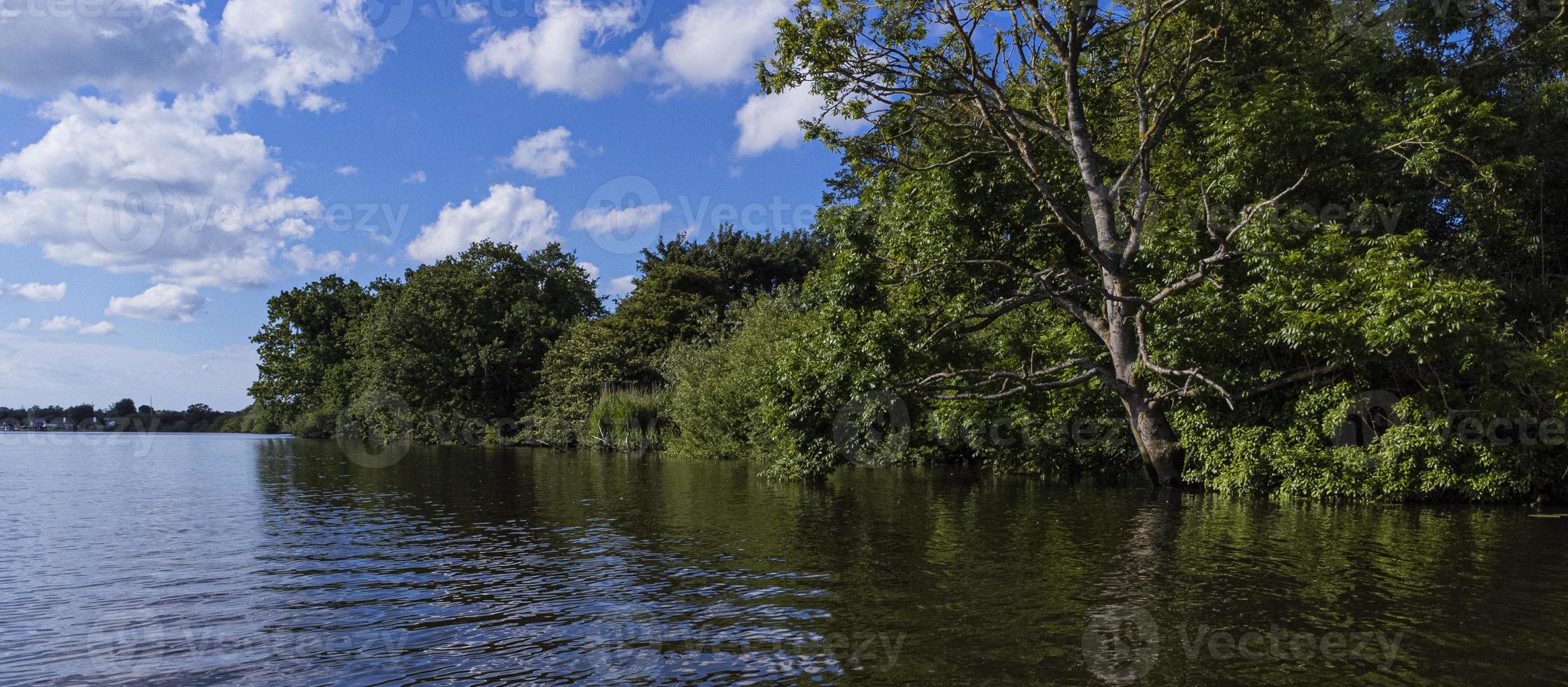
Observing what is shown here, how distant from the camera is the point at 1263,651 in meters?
8.97

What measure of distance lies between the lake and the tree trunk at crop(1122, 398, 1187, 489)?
3271mm

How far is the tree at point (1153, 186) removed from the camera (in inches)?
956

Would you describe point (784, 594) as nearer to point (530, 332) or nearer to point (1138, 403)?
point (1138, 403)

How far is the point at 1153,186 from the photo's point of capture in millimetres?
28531

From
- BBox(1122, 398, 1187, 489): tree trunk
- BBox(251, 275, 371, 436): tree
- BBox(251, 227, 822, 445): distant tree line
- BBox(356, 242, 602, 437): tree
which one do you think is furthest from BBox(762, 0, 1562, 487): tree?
BBox(251, 275, 371, 436): tree

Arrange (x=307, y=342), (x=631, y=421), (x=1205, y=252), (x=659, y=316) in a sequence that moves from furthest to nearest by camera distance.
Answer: (x=307, y=342) < (x=659, y=316) < (x=631, y=421) < (x=1205, y=252)

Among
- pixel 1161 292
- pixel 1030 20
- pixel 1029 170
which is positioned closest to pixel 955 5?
pixel 1030 20

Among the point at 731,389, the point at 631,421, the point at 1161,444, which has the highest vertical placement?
the point at 731,389

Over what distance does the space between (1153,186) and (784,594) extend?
21.8 metres

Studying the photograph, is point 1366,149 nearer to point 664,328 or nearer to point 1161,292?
point 1161,292

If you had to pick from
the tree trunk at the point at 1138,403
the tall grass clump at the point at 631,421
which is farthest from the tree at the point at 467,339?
the tree trunk at the point at 1138,403

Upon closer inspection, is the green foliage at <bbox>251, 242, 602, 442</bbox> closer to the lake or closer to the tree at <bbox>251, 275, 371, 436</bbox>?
the tree at <bbox>251, 275, 371, 436</bbox>

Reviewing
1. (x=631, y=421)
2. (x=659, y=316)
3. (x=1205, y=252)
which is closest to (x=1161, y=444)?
(x=1205, y=252)

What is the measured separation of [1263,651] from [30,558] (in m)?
17.6
